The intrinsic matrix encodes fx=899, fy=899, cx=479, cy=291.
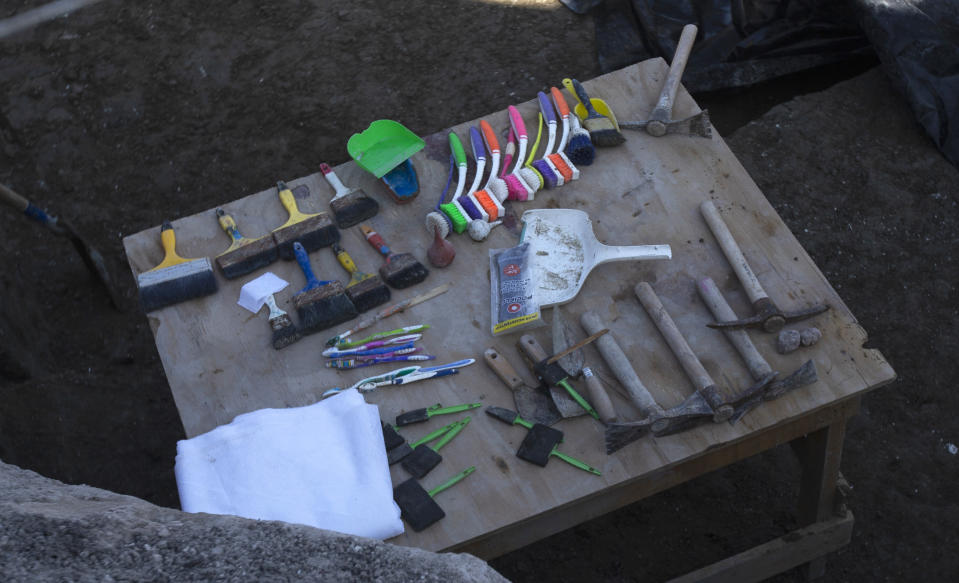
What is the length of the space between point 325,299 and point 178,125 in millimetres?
2620

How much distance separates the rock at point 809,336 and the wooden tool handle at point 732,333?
5.0 inches

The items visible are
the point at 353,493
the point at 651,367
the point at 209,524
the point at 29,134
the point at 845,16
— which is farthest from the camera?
the point at 29,134

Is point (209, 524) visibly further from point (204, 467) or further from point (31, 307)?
point (31, 307)

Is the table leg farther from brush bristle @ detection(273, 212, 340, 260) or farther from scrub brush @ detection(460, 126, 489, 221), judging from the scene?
brush bristle @ detection(273, 212, 340, 260)

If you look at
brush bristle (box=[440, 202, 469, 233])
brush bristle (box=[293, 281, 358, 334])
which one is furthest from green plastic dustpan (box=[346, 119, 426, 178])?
brush bristle (box=[293, 281, 358, 334])

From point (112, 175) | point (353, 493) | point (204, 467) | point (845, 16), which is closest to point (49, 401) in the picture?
point (112, 175)

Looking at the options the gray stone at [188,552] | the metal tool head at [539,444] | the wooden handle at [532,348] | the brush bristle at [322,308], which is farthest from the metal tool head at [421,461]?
the gray stone at [188,552]

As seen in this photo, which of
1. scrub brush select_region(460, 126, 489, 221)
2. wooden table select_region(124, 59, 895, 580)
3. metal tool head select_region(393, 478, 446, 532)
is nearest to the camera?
metal tool head select_region(393, 478, 446, 532)

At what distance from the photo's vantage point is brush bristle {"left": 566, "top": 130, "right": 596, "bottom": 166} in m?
2.88

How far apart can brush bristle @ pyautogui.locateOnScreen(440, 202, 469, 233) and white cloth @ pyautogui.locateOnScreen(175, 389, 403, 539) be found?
24.8 inches

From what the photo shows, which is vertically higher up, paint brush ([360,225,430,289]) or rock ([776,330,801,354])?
paint brush ([360,225,430,289])

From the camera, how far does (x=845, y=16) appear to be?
4480mm

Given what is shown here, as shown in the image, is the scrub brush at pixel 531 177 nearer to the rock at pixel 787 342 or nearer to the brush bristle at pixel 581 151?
the brush bristle at pixel 581 151

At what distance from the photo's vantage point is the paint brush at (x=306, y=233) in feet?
8.95
